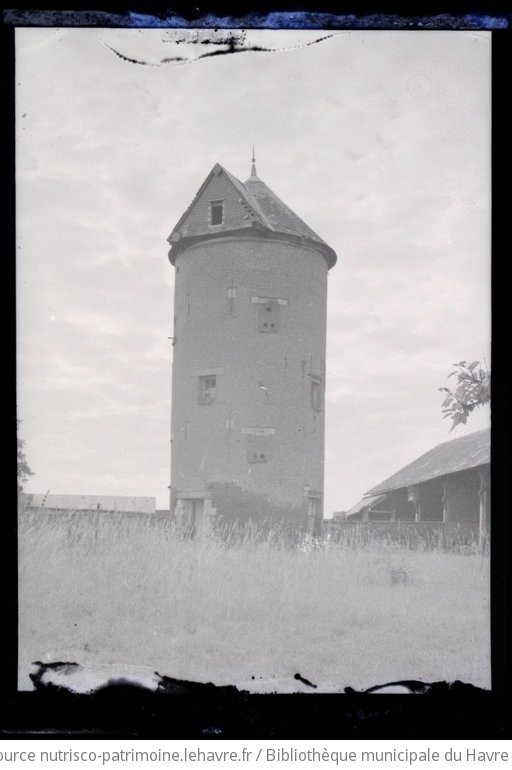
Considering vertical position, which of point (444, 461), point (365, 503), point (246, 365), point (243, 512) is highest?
point (246, 365)

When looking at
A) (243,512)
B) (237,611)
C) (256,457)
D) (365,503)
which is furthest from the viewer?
(365,503)

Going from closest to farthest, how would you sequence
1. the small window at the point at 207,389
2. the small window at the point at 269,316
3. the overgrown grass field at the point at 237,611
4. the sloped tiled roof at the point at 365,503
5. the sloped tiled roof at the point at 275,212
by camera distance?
1. the overgrown grass field at the point at 237,611
2. the small window at the point at 207,389
3. the small window at the point at 269,316
4. the sloped tiled roof at the point at 275,212
5. the sloped tiled roof at the point at 365,503

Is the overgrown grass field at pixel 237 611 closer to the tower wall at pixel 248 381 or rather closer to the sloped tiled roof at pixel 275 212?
the tower wall at pixel 248 381

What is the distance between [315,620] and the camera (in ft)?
28.9

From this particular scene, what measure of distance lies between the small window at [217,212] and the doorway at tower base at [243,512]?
26.7 feet

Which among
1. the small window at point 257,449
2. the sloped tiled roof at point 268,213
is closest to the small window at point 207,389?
the small window at point 257,449

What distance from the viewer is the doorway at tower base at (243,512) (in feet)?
77.3

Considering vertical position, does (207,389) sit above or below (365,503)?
above

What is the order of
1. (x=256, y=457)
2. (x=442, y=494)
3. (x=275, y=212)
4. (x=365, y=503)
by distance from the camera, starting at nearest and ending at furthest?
(x=256, y=457) → (x=275, y=212) → (x=442, y=494) → (x=365, y=503)

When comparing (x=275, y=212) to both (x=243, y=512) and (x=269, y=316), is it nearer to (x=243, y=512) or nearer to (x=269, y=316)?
(x=269, y=316)

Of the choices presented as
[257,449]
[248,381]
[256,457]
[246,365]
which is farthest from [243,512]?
[246,365]

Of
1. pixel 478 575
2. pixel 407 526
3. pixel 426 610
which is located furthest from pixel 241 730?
pixel 407 526

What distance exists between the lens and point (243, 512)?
23969 mm

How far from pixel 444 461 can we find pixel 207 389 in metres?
8.58
